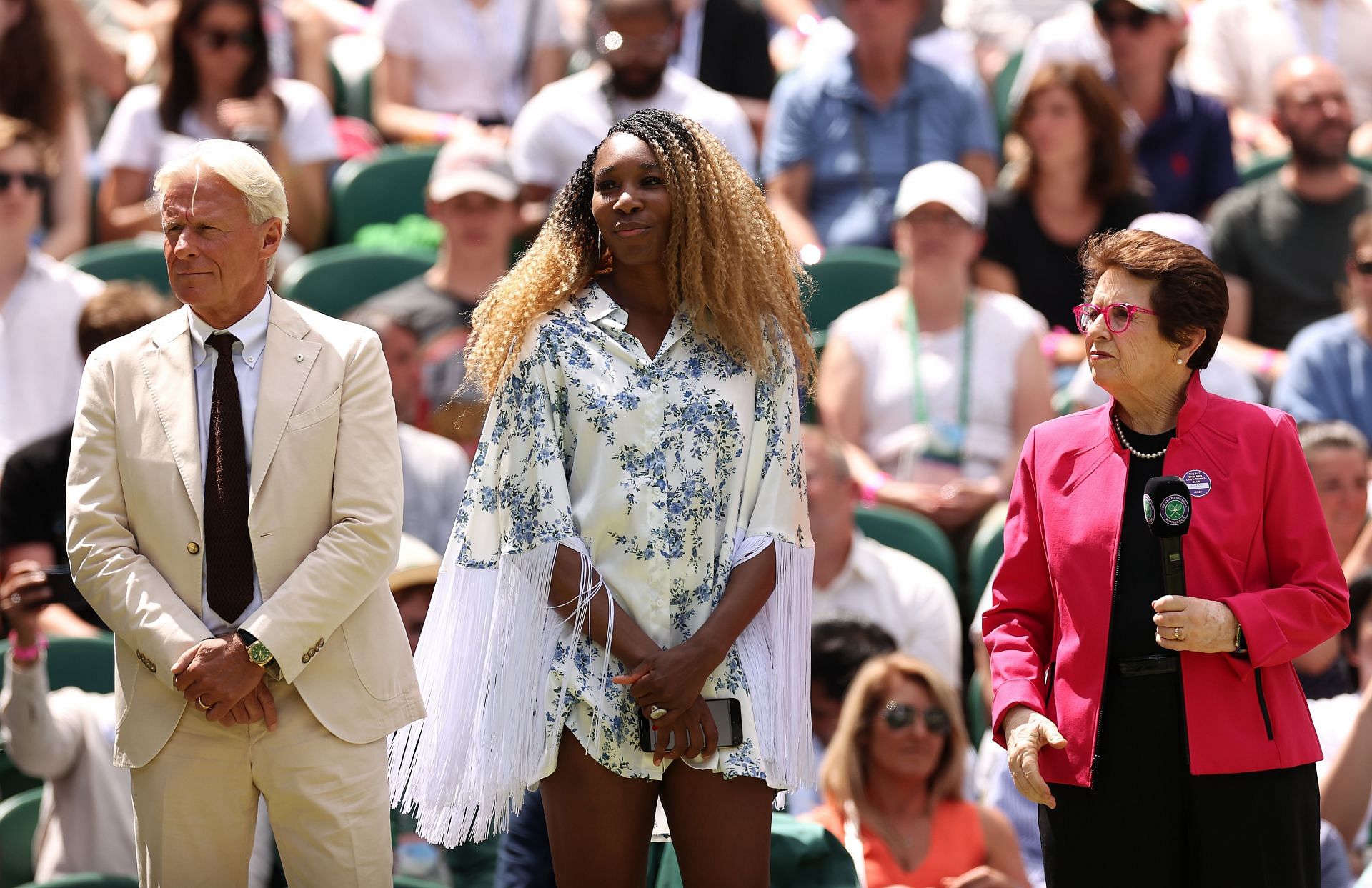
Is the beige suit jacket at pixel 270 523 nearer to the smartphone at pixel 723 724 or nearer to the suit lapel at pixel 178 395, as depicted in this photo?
the suit lapel at pixel 178 395

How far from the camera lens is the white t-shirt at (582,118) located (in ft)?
24.0

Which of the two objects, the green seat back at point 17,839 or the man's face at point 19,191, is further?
the man's face at point 19,191

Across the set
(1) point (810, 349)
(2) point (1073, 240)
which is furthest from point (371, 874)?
(2) point (1073, 240)

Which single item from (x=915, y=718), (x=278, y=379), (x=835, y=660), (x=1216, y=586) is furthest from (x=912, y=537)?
(x=278, y=379)

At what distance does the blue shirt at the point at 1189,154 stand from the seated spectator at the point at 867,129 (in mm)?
735

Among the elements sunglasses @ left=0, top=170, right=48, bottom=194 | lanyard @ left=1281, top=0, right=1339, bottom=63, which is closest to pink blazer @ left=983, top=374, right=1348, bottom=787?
sunglasses @ left=0, top=170, right=48, bottom=194

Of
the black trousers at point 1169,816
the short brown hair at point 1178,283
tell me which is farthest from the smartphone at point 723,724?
the short brown hair at point 1178,283

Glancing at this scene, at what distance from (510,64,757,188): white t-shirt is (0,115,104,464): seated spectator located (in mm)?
1810

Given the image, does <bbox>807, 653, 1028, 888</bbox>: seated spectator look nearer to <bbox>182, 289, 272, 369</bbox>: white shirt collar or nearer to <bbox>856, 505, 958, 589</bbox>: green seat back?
<bbox>856, 505, 958, 589</bbox>: green seat back

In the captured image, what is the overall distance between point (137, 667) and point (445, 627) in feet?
1.88

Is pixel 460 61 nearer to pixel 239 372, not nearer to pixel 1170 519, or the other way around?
pixel 239 372

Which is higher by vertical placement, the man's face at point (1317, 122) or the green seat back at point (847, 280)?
the man's face at point (1317, 122)

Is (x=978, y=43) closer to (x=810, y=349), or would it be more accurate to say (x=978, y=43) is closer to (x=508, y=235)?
(x=508, y=235)

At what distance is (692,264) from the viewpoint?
3428 mm
